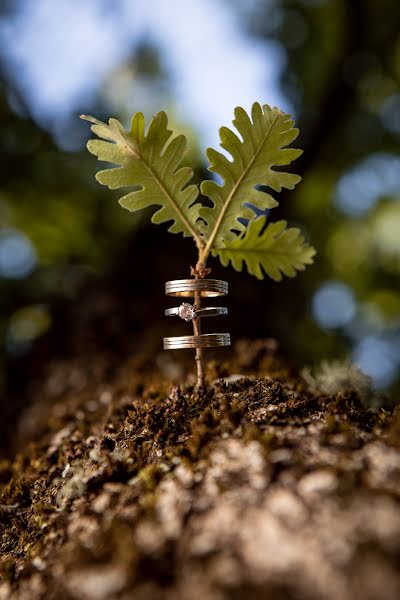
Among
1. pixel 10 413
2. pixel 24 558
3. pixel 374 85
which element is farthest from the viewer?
pixel 374 85

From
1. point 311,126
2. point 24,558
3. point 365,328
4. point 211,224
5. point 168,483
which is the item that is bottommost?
point 365,328

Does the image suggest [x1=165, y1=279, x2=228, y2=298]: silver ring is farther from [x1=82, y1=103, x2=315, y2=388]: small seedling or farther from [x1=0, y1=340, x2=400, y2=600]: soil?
[x1=0, y1=340, x2=400, y2=600]: soil

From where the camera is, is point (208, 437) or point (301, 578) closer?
point (301, 578)

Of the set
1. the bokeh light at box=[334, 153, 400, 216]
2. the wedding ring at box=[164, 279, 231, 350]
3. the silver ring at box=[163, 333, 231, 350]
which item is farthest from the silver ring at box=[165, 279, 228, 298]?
the bokeh light at box=[334, 153, 400, 216]

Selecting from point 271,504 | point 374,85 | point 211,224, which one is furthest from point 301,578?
point 374,85

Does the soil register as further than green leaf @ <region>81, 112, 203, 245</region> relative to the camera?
No

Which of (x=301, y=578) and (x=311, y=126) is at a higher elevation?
(x=311, y=126)

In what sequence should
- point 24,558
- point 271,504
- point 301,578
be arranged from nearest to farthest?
point 301,578
point 271,504
point 24,558

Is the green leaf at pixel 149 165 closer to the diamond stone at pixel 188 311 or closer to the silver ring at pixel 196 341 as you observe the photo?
the diamond stone at pixel 188 311

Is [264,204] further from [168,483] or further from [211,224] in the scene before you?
[168,483]
